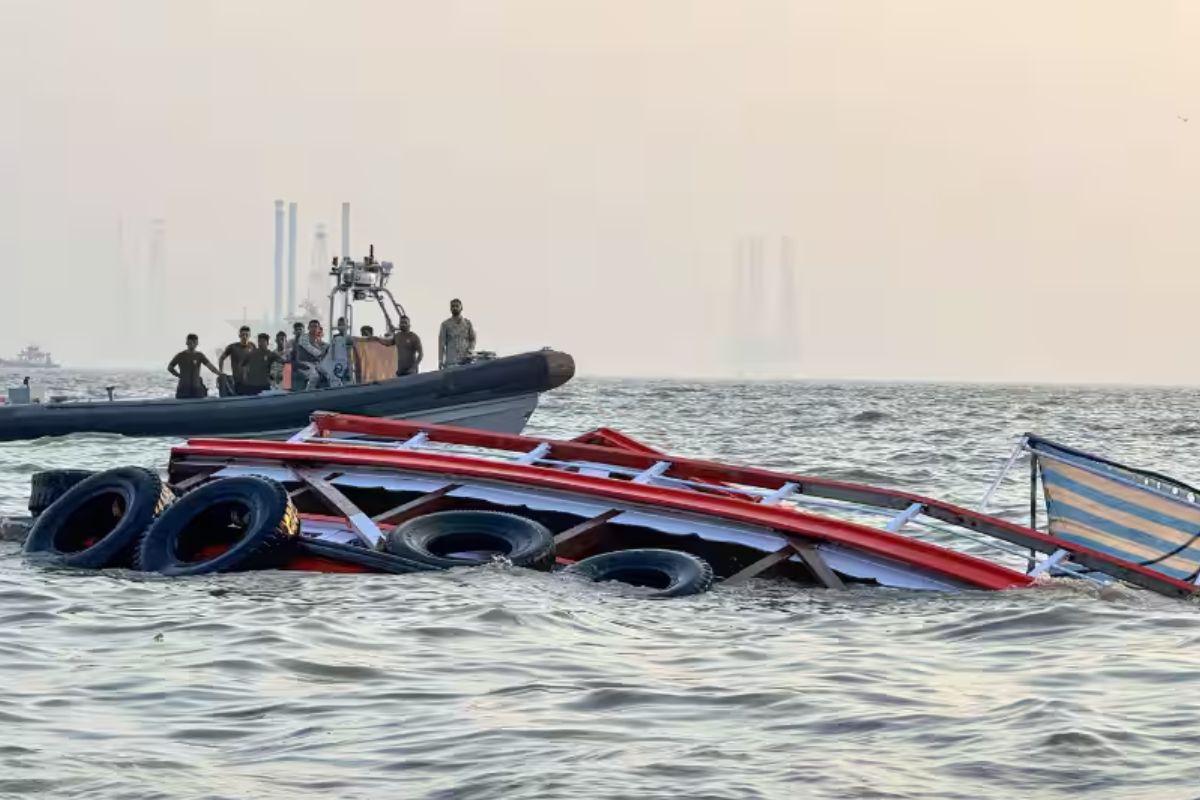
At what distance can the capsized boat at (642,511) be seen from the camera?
1134 cm

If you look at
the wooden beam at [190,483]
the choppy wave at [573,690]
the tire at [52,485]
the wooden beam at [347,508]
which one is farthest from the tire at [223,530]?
the tire at [52,485]

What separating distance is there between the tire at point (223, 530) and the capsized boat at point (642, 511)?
18 cm

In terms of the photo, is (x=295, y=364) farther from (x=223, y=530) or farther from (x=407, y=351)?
(x=223, y=530)

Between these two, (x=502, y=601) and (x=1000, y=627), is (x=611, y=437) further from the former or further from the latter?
(x=1000, y=627)

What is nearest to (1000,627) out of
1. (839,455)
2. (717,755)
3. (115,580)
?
(717,755)

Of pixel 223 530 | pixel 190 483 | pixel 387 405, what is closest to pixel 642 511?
pixel 223 530

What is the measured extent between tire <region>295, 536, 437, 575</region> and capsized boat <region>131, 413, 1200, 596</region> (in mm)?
18

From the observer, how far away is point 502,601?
10.1m

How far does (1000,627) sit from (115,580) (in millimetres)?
5734

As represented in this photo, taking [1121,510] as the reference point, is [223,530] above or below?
below

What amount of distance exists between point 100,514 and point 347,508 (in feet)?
6.07

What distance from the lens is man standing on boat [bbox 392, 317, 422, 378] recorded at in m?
24.6

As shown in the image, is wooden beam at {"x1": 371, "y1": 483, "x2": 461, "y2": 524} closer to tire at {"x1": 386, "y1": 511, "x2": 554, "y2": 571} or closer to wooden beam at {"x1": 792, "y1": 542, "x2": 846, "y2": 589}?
tire at {"x1": 386, "y1": 511, "x2": 554, "y2": 571}

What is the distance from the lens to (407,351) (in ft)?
80.9
